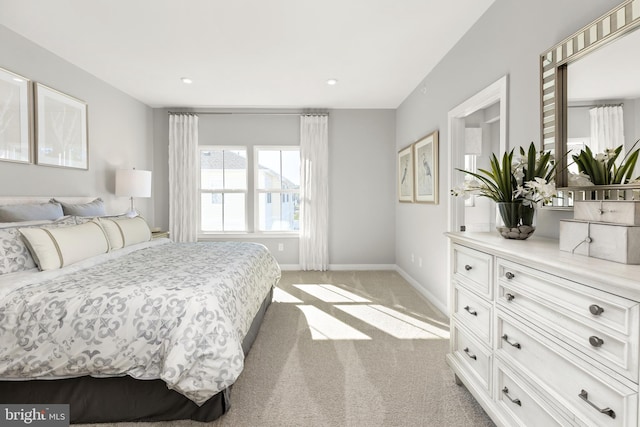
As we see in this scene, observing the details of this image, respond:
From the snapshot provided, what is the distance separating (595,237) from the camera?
1244 millimetres

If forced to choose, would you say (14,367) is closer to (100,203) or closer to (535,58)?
(100,203)

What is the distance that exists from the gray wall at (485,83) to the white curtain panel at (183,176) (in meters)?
3.21

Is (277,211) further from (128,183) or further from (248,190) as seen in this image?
(128,183)

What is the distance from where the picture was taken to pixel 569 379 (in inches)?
45.3

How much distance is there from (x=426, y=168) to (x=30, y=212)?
3.72 m

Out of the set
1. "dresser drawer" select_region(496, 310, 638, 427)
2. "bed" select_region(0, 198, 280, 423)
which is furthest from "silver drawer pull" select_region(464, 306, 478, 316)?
"bed" select_region(0, 198, 280, 423)

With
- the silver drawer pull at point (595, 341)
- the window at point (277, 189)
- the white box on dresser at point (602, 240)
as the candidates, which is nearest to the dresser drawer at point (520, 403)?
the silver drawer pull at point (595, 341)

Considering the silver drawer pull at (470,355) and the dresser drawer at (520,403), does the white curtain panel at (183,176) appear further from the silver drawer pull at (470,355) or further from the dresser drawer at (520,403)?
the dresser drawer at (520,403)

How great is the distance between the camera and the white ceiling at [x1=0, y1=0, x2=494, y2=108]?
2498 mm

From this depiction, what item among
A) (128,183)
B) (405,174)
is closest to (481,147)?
(405,174)

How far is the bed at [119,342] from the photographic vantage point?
1.61m

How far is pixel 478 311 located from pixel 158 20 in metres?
3.05

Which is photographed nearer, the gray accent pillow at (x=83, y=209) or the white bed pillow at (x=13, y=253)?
the white bed pillow at (x=13, y=253)

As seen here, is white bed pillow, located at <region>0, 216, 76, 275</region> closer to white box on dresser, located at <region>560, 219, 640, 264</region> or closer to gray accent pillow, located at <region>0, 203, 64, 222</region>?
gray accent pillow, located at <region>0, 203, 64, 222</region>
